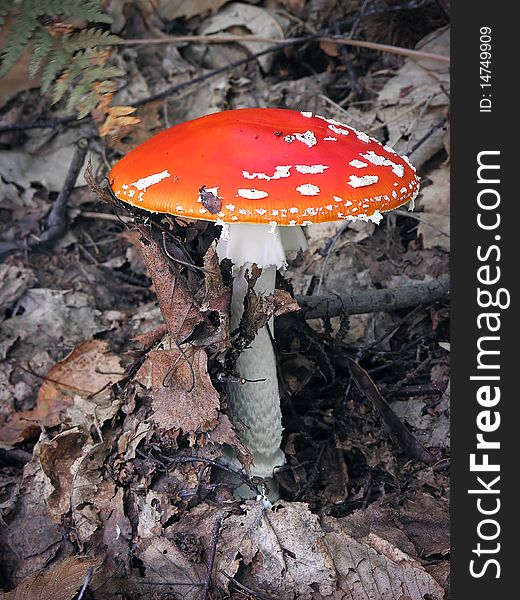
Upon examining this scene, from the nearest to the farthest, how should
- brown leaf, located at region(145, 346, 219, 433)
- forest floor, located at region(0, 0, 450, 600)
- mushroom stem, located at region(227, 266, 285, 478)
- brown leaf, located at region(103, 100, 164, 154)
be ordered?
forest floor, located at region(0, 0, 450, 600) < brown leaf, located at region(145, 346, 219, 433) < mushroom stem, located at region(227, 266, 285, 478) < brown leaf, located at region(103, 100, 164, 154)

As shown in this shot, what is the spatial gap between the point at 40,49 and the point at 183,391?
191 cm

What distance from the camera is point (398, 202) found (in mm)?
2375

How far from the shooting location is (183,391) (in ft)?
9.29

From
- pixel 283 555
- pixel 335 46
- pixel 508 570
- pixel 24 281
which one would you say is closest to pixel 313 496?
pixel 283 555

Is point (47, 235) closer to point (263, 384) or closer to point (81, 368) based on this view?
point (81, 368)

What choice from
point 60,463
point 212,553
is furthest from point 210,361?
point 60,463

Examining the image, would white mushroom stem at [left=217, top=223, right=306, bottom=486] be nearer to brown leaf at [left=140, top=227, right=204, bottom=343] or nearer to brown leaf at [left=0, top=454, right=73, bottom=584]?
brown leaf at [left=140, top=227, right=204, bottom=343]

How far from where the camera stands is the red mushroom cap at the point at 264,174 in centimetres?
213

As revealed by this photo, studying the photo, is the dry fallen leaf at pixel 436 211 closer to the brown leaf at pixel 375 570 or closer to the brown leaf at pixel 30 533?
the brown leaf at pixel 375 570

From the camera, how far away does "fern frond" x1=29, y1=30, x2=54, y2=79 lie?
312 centimetres

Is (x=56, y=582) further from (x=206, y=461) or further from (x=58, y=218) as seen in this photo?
(x=58, y=218)

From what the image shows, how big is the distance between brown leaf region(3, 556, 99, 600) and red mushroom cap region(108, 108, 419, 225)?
1525 millimetres

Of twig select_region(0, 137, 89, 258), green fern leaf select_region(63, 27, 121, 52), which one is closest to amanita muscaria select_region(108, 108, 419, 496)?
green fern leaf select_region(63, 27, 121, 52)

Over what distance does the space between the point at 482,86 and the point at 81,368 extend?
9.04 ft
